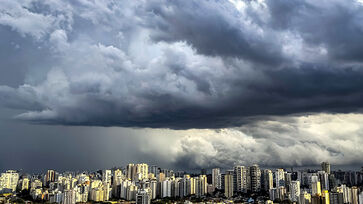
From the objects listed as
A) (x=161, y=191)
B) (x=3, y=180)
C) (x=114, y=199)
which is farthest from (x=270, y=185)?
(x=3, y=180)

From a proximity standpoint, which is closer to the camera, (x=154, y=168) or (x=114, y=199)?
(x=114, y=199)

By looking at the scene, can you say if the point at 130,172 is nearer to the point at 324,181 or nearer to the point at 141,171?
the point at 141,171

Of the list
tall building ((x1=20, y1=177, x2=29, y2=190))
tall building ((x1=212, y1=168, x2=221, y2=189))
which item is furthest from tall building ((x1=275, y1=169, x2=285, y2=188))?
tall building ((x1=20, y1=177, x2=29, y2=190))

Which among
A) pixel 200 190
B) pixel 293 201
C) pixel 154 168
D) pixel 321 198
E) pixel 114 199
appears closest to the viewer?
pixel 321 198

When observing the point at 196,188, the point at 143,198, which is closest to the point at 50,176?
the point at 196,188

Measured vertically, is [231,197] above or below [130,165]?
below

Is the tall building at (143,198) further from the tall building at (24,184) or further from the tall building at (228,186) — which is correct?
the tall building at (24,184)

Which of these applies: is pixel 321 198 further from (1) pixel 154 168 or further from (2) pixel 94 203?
(1) pixel 154 168
